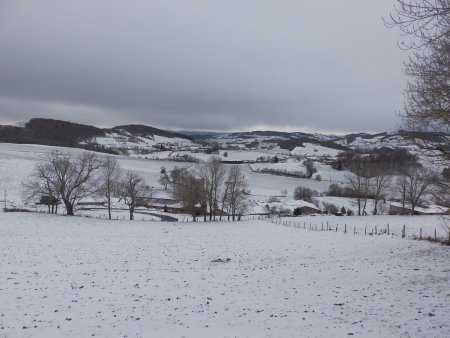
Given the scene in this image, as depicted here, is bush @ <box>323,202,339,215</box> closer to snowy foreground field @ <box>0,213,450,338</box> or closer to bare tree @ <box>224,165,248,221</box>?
bare tree @ <box>224,165,248,221</box>

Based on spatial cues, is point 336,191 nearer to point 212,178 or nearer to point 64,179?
point 212,178

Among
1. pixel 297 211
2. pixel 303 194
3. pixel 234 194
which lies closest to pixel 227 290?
pixel 234 194

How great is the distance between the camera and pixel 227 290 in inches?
542

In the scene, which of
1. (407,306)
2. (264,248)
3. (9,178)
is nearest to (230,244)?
(264,248)

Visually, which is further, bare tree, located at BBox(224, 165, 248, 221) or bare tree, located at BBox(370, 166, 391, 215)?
bare tree, located at BBox(370, 166, 391, 215)

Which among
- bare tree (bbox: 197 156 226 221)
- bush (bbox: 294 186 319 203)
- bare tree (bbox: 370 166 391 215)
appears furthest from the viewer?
bush (bbox: 294 186 319 203)

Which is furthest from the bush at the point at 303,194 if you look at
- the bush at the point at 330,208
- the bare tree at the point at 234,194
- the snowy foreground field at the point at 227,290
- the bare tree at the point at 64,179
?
the snowy foreground field at the point at 227,290

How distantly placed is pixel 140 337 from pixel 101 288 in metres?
6.28

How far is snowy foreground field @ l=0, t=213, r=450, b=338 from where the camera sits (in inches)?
372

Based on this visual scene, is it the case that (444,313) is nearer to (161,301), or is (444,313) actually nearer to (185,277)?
(161,301)

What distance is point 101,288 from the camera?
14.6 metres

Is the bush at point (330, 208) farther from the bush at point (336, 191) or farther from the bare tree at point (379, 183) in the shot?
the bush at point (336, 191)

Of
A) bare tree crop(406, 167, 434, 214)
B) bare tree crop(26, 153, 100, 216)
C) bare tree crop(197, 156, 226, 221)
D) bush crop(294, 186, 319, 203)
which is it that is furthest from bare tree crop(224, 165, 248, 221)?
bush crop(294, 186, 319, 203)

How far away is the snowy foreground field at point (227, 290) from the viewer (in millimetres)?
9461
